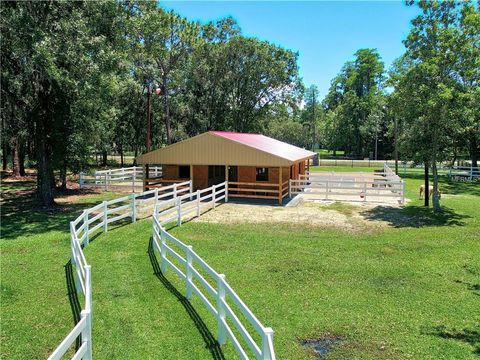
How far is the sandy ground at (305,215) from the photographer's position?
15211mm

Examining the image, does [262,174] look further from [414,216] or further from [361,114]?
[361,114]

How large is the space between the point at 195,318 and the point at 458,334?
162 inches

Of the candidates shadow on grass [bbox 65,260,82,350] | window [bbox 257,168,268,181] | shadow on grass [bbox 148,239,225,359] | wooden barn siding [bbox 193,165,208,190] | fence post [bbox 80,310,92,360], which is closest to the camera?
fence post [bbox 80,310,92,360]

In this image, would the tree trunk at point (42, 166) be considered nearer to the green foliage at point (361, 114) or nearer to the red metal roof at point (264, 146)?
the red metal roof at point (264, 146)

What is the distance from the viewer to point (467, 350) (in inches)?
228

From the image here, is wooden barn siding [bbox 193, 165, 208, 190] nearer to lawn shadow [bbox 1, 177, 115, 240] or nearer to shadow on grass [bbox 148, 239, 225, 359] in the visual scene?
lawn shadow [bbox 1, 177, 115, 240]

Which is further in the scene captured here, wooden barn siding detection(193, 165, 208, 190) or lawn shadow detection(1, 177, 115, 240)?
wooden barn siding detection(193, 165, 208, 190)

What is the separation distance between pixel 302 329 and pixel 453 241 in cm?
788

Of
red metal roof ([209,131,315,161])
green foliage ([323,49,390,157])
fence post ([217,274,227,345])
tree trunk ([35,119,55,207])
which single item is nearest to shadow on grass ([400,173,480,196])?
red metal roof ([209,131,315,161])

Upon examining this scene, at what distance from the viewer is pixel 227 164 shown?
21.0 m

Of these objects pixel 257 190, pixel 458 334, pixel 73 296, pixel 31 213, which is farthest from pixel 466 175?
pixel 73 296

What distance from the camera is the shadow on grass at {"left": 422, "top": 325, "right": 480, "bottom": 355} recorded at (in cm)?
609

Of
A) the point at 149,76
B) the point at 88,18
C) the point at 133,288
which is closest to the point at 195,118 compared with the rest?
the point at 149,76

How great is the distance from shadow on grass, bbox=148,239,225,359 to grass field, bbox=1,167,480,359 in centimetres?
2
